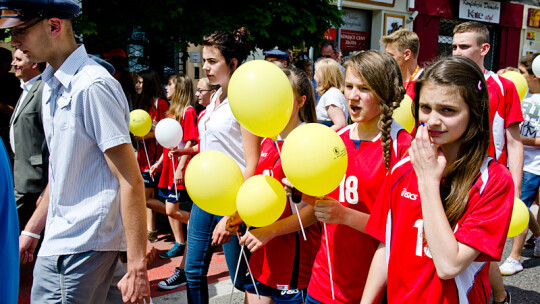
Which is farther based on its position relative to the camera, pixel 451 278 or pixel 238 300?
pixel 238 300

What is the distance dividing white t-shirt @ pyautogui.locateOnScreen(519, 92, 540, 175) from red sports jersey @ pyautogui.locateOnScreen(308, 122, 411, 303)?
3691mm

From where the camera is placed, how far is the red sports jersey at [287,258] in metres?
2.46

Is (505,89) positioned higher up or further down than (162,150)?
higher up

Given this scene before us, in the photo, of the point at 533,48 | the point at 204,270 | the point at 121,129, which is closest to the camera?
the point at 121,129

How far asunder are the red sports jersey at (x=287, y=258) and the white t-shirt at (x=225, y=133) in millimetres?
525

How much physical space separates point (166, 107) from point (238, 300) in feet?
9.15

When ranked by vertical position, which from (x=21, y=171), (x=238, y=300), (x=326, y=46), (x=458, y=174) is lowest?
(x=238, y=300)

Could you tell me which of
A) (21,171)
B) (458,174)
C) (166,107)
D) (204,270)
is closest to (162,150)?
(166,107)

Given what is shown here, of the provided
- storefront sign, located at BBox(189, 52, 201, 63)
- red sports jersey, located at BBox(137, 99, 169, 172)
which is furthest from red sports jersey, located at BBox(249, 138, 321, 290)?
storefront sign, located at BBox(189, 52, 201, 63)

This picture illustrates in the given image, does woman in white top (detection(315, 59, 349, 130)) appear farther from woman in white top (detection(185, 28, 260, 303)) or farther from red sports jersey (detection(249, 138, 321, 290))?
red sports jersey (detection(249, 138, 321, 290))

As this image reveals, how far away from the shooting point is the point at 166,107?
18.9 ft

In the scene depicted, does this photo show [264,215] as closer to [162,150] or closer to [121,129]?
[121,129]

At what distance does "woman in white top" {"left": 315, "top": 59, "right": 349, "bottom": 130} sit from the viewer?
492 centimetres

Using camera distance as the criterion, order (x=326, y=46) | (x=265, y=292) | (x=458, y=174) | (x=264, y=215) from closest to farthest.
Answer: (x=458, y=174)
(x=264, y=215)
(x=265, y=292)
(x=326, y=46)
